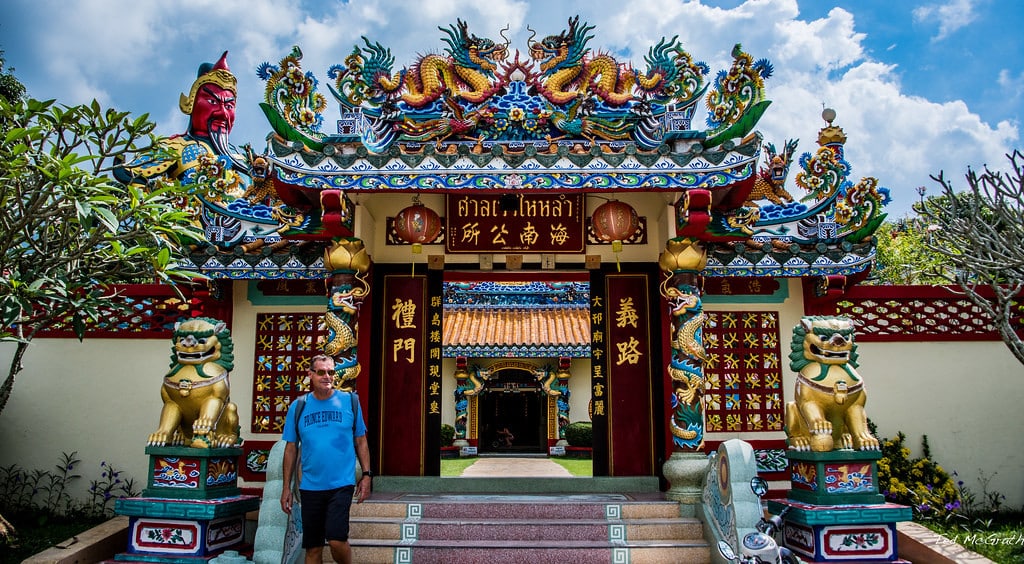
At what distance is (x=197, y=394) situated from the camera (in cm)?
579

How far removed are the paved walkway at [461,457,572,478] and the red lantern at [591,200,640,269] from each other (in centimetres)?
488

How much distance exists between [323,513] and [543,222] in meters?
3.72

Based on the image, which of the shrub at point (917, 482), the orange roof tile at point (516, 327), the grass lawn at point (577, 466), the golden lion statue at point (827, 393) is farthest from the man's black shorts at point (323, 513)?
the orange roof tile at point (516, 327)

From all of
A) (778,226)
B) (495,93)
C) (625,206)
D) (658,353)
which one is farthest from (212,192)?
(778,226)

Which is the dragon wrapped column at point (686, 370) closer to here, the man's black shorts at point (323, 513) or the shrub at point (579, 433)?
the man's black shorts at point (323, 513)

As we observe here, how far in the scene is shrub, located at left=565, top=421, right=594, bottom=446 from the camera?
53.1 feet

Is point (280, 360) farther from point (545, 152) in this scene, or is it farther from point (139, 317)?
point (545, 152)

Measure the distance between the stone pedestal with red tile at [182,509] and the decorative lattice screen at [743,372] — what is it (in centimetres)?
466

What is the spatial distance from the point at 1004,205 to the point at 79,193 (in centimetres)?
792

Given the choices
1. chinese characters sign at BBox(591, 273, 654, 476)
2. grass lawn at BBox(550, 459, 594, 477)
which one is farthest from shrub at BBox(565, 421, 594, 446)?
chinese characters sign at BBox(591, 273, 654, 476)

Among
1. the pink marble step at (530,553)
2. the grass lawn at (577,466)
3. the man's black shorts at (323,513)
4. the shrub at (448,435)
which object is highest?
the man's black shorts at (323,513)

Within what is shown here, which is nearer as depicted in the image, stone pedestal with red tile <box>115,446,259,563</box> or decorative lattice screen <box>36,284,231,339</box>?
stone pedestal with red tile <box>115,446,259,563</box>

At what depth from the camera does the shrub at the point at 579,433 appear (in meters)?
16.2

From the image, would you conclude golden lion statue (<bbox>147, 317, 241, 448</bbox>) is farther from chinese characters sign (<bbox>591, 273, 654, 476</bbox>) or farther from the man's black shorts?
chinese characters sign (<bbox>591, 273, 654, 476</bbox>)
